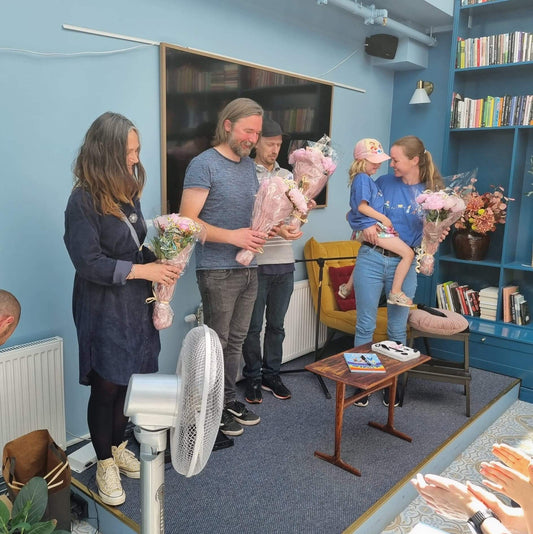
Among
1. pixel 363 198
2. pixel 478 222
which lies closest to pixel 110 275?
pixel 363 198

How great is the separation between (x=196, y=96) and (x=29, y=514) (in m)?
2.15

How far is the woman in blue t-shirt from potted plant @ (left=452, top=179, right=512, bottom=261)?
1.04 meters

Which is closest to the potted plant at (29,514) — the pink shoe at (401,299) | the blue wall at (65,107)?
the blue wall at (65,107)

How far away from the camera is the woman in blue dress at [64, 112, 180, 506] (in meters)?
1.87

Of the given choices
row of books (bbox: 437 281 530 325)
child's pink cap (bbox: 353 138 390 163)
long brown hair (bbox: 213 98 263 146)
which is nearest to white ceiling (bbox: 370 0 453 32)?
child's pink cap (bbox: 353 138 390 163)

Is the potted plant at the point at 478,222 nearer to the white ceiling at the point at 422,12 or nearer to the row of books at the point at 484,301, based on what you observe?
the row of books at the point at 484,301

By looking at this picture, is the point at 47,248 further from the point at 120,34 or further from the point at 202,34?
the point at 202,34

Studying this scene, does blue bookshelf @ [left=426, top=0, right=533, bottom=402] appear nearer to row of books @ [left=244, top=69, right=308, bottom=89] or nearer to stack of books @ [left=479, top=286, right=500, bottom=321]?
stack of books @ [left=479, top=286, right=500, bottom=321]

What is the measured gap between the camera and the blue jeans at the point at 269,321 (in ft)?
9.66

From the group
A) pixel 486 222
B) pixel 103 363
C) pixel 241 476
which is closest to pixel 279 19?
pixel 486 222

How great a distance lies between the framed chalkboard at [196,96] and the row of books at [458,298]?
1.92 m

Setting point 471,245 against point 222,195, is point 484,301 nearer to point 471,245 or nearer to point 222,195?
point 471,245

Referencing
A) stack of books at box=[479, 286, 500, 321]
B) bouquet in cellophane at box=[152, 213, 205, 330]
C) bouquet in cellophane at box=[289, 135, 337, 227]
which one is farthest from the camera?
stack of books at box=[479, 286, 500, 321]

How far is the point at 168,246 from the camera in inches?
79.2
